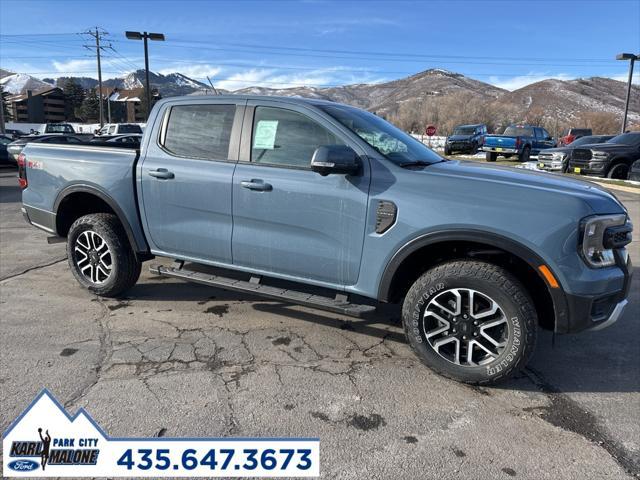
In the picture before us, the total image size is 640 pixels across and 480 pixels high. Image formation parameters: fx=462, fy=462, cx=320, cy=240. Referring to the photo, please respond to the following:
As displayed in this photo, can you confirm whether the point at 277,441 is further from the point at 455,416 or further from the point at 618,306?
the point at 618,306

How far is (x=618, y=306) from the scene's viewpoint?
2.95 m

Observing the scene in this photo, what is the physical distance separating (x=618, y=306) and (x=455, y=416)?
1271mm

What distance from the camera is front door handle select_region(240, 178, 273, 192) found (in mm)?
3504

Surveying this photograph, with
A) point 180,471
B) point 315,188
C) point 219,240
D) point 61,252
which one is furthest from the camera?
point 61,252

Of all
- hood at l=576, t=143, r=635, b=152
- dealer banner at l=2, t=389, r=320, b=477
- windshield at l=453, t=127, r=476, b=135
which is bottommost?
dealer banner at l=2, t=389, r=320, b=477

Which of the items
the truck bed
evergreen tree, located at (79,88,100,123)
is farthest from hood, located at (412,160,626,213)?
evergreen tree, located at (79,88,100,123)

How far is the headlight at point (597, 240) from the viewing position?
2719 mm

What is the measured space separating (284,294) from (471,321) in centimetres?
138

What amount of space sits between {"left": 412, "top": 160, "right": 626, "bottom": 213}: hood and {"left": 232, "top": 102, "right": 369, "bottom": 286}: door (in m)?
0.61

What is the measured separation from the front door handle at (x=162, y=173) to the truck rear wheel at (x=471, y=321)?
2.23 meters

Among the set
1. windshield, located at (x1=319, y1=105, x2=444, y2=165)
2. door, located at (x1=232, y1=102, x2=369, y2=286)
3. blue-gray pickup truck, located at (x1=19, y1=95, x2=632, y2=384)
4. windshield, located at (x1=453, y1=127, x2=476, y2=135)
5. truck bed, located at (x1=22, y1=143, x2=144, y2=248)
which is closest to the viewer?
blue-gray pickup truck, located at (x1=19, y1=95, x2=632, y2=384)

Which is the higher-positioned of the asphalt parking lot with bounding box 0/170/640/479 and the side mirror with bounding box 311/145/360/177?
the side mirror with bounding box 311/145/360/177

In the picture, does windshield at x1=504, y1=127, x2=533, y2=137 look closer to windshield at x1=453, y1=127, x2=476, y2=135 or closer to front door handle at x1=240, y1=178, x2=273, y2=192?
windshield at x1=453, y1=127, x2=476, y2=135

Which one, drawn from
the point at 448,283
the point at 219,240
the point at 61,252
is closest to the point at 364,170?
the point at 448,283
